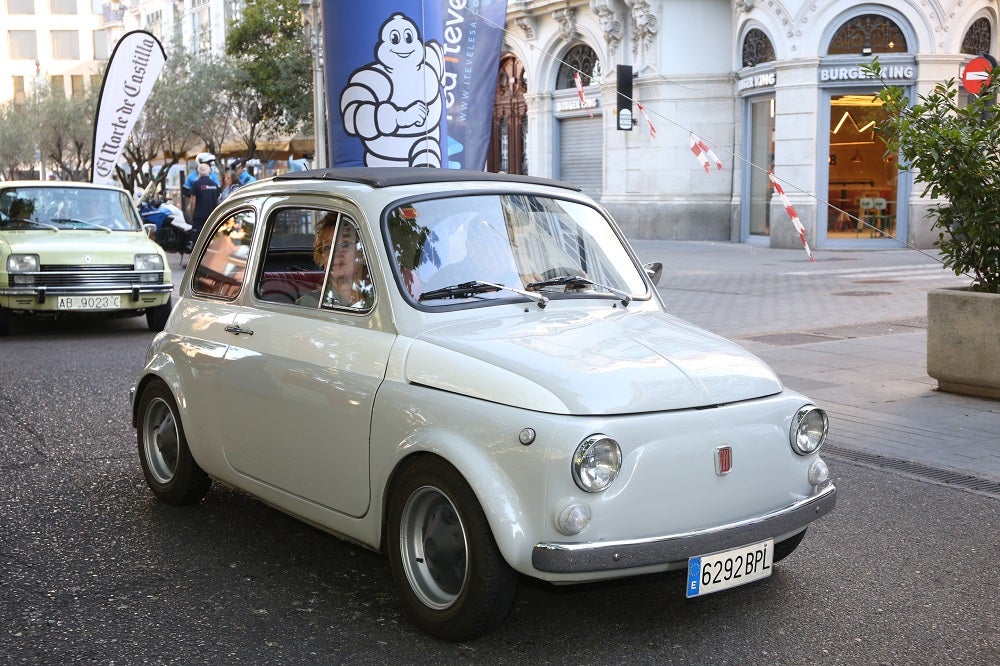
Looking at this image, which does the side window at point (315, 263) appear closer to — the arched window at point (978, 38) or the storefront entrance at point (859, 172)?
the storefront entrance at point (859, 172)

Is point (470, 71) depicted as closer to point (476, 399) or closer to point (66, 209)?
point (66, 209)

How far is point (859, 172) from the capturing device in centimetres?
2492

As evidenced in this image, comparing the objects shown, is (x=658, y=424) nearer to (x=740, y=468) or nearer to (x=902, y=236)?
(x=740, y=468)

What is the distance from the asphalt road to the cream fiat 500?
24 cm

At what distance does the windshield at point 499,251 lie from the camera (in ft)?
15.0

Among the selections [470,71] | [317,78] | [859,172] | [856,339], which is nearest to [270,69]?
[317,78]

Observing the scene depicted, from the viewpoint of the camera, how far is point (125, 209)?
13.9m

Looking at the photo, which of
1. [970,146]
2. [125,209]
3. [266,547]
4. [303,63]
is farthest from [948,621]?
[303,63]

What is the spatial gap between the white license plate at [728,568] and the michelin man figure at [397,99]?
6941 millimetres

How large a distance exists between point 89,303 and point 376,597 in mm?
9021

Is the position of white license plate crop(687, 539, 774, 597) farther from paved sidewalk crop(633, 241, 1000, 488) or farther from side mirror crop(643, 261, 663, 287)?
paved sidewalk crop(633, 241, 1000, 488)

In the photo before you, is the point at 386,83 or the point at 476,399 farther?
the point at 386,83

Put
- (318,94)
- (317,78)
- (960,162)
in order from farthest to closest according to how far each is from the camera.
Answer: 1. (318,94)
2. (317,78)
3. (960,162)

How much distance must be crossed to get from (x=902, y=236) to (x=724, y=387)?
2207cm
